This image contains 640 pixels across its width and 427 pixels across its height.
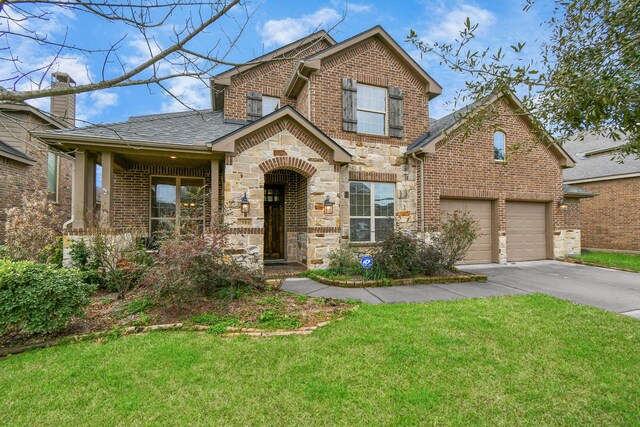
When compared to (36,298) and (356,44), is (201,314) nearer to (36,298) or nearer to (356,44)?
(36,298)

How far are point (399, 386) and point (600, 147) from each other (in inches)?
860

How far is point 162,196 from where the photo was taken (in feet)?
31.6

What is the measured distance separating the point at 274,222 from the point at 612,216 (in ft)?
Answer: 50.4

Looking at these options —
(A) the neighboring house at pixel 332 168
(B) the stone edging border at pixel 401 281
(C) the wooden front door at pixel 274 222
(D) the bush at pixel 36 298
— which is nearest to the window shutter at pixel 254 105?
(A) the neighboring house at pixel 332 168

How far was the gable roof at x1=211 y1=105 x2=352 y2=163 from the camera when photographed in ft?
24.2

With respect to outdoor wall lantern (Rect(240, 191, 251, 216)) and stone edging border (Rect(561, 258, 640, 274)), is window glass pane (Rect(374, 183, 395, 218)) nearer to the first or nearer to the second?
outdoor wall lantern (Rect(240, 191, 251, 216))

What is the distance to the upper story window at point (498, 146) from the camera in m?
10.4

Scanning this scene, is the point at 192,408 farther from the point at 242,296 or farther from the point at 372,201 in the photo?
the point at 372,201

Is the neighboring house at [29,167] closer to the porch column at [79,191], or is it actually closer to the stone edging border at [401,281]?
the porch column at [79,191]

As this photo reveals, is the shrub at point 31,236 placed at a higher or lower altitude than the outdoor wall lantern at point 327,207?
lower

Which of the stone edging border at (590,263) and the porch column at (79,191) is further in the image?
the stone edging border at (590,263)

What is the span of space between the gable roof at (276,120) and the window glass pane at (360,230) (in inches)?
75.9

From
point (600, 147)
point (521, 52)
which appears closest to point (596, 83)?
point (521, 52)

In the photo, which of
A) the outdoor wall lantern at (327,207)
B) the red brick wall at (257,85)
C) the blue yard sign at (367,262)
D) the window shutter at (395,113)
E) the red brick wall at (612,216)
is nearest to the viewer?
the blue yard sign at (367,262)
